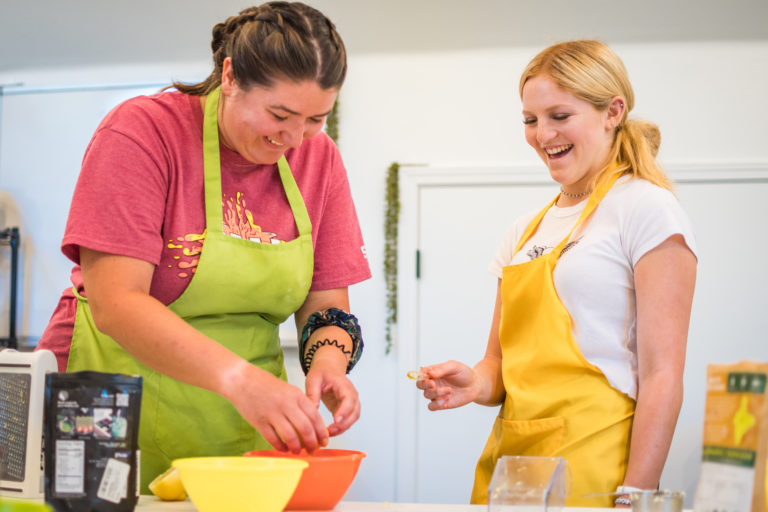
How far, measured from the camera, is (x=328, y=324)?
1493 millimetres

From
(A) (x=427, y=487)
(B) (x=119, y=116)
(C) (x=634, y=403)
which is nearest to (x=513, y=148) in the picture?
(A) (x=427, y=487)

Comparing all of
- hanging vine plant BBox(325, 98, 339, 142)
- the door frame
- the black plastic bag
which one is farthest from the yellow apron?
hanging vine plant BBox(325, 98, 339, 142)

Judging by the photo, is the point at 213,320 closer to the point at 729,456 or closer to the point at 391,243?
the point at 729,456

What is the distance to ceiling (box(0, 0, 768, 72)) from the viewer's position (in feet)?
10.6

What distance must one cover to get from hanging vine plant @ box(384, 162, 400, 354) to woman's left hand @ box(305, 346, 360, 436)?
6.26 feet

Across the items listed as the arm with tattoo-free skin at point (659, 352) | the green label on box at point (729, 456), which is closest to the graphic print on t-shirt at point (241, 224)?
the arm with tattoo-free skin at point (659, 352)

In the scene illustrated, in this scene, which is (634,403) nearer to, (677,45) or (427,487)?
(427,487)

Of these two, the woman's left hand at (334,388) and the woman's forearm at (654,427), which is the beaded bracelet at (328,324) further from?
the woman's forearm at (654,427)

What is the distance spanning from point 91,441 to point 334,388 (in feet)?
1.42

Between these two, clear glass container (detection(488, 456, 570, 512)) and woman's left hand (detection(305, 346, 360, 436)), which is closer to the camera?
clear glass container (detection(488, 456, 570, 512))

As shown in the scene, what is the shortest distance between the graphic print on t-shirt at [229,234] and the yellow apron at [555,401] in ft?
1.68

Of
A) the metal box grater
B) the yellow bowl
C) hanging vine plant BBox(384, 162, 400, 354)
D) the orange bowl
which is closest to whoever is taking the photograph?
the yellow bowl

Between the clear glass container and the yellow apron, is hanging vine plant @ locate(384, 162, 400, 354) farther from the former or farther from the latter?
the clear glass container

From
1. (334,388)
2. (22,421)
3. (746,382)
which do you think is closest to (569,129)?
(334,388)
